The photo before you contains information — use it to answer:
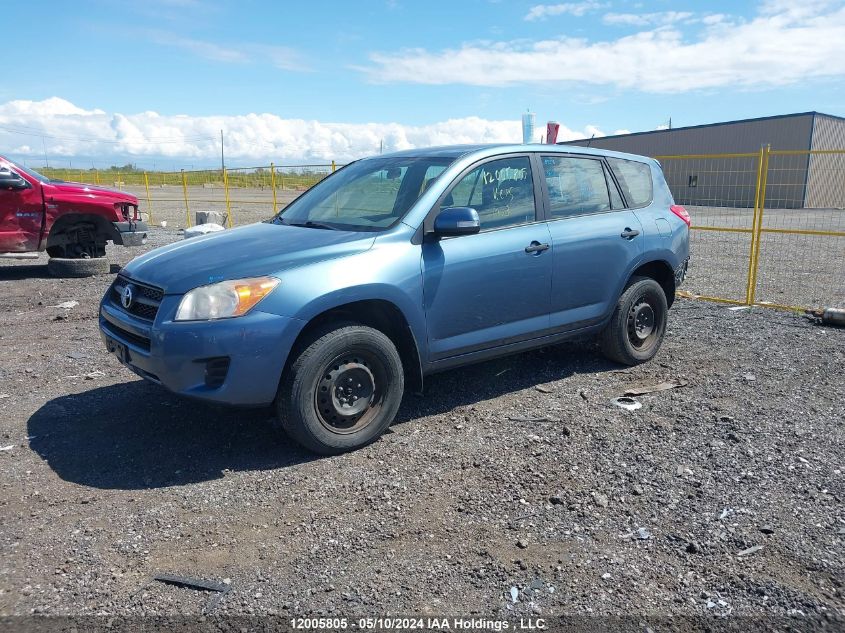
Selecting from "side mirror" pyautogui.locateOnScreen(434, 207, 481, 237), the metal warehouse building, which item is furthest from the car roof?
the metal warehouse building

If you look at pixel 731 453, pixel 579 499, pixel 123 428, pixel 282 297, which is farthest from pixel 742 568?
pixel 123 428

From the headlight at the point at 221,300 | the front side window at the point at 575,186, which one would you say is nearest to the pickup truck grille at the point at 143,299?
the headlight at the point at 221,300

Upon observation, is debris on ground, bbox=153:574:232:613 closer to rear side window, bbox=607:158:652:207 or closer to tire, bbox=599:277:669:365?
tire, bbox=599:277:669:365

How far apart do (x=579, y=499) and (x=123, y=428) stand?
2895mm

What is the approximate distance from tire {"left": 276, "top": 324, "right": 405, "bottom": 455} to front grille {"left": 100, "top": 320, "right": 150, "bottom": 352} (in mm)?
799

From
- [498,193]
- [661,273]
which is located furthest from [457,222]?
[661,273]

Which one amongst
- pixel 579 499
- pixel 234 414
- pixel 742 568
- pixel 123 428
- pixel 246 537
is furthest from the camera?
pixel 234 414

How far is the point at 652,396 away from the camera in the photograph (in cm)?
500

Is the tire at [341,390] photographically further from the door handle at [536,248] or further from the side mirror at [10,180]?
the side mirror at [10,180]

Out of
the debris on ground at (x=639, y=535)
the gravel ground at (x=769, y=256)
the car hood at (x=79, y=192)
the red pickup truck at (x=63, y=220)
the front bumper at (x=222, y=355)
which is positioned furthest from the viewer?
the gravel ground at (x=769, y=256)

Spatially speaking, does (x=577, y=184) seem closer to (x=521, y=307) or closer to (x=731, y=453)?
(x=521, y=307)

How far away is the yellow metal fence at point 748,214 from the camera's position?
9102 millimetres

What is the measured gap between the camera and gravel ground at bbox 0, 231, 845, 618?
2.70 metres

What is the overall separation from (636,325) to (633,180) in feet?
4.05
